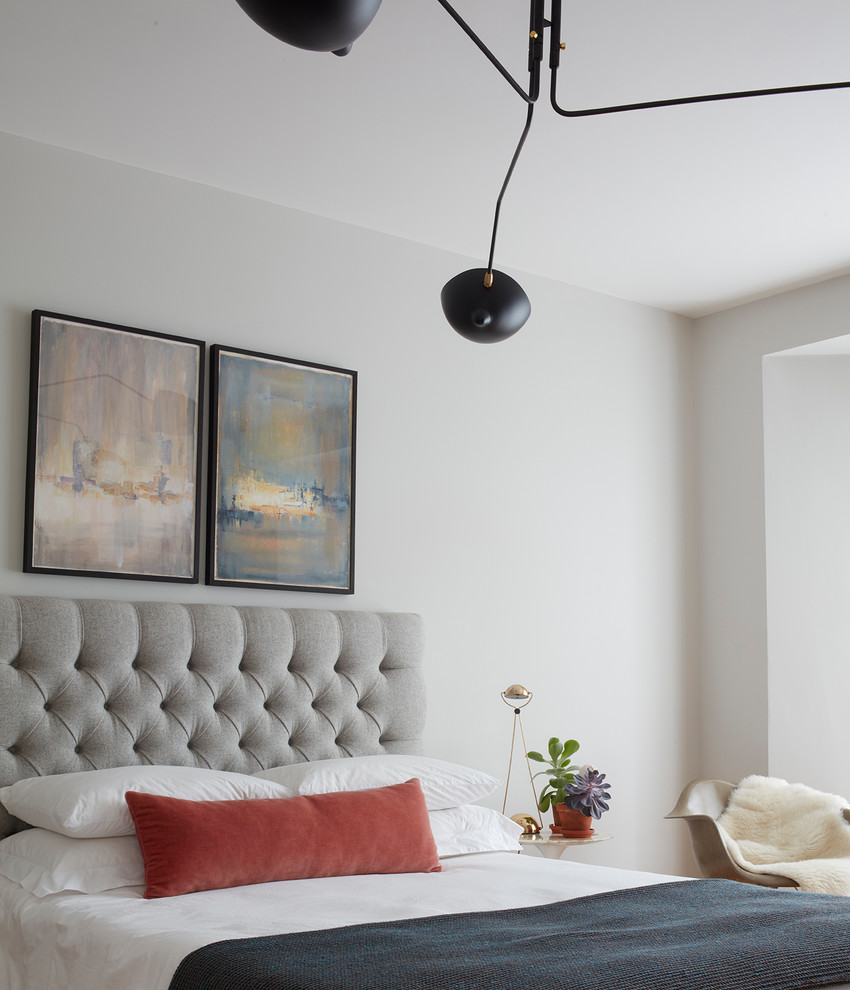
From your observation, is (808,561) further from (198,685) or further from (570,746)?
(198,685)

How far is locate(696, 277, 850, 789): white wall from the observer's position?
4.44 metres

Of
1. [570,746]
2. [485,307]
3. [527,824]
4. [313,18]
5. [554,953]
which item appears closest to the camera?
[313,18]

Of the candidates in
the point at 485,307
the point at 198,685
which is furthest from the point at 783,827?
the point at 485,307

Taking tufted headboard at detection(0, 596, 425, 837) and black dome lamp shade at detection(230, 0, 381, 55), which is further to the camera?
tufted headboard at detection(0, 596, 425, 837)

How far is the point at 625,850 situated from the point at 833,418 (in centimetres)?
→ 211

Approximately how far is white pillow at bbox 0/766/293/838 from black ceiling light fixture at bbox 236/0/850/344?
4.72ft

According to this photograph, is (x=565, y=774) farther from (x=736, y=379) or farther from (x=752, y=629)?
(x=736, y=379)

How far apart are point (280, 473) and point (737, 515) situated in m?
2.20

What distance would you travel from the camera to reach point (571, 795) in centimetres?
370

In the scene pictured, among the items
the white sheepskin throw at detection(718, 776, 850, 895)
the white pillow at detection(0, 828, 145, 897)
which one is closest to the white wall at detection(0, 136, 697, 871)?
the white sheepskin throw at detection(718, 776, 850, 895)

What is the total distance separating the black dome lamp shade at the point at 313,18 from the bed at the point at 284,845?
1370 mm

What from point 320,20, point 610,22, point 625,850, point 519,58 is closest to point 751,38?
point 610,22

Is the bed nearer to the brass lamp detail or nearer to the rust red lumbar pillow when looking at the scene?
the rust red lumbar pillow

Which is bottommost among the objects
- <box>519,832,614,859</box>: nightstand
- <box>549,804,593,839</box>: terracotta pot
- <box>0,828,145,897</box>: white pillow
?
<box>519,832,614,859</box>: nightstand
